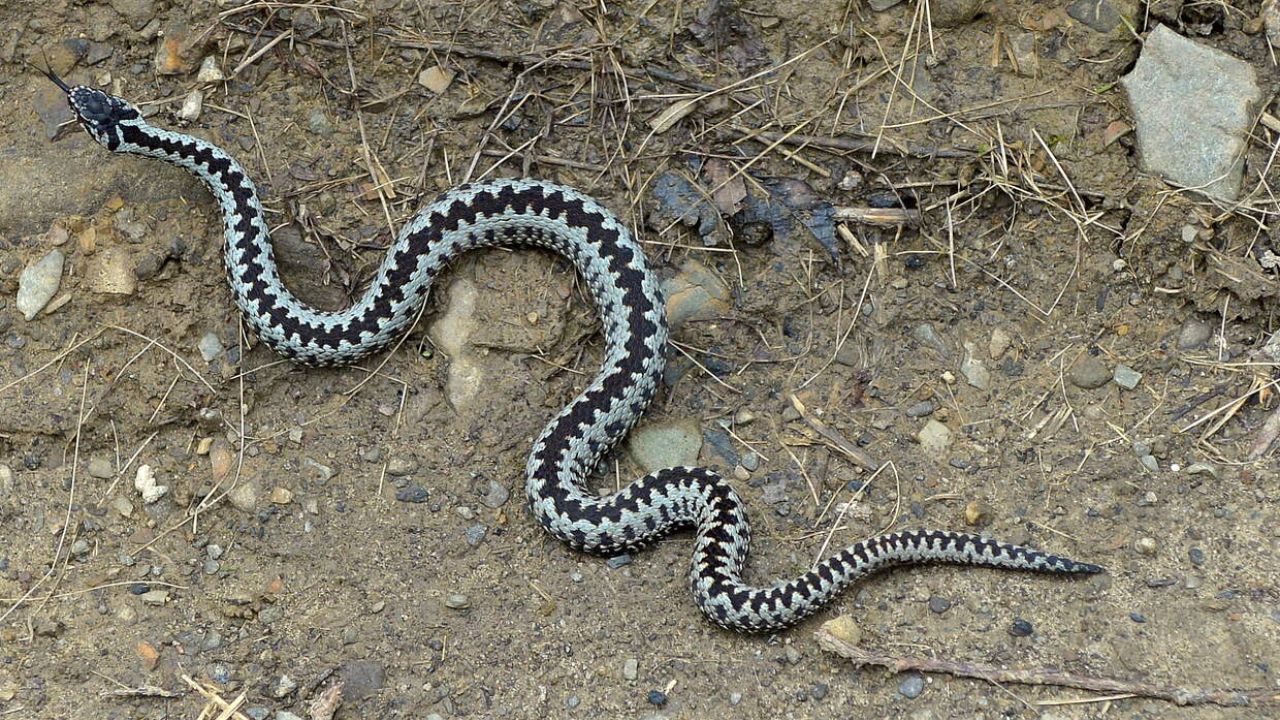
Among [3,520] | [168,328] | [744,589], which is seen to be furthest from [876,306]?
[3,520]

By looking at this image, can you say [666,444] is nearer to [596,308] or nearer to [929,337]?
[596,308]

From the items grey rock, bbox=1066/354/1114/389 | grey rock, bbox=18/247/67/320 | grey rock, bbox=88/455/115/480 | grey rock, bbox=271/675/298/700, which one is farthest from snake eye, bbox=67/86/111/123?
grey rock, bbox=1066/354/1114/389

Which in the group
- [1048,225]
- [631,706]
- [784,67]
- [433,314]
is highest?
[784,67]

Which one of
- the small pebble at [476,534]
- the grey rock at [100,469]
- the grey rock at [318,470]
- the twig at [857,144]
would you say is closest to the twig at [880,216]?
the twig at [857,144]

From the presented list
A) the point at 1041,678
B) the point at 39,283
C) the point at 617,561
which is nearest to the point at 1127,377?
the point at 1041,678

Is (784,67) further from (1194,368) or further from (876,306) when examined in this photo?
(1194,368)

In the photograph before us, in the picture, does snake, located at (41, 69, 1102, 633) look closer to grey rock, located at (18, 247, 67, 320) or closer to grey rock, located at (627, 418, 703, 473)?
grey rock, located at (627, 418, 703, 473)

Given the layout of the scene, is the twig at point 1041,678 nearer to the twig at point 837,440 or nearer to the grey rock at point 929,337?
the twig at point 837,440
